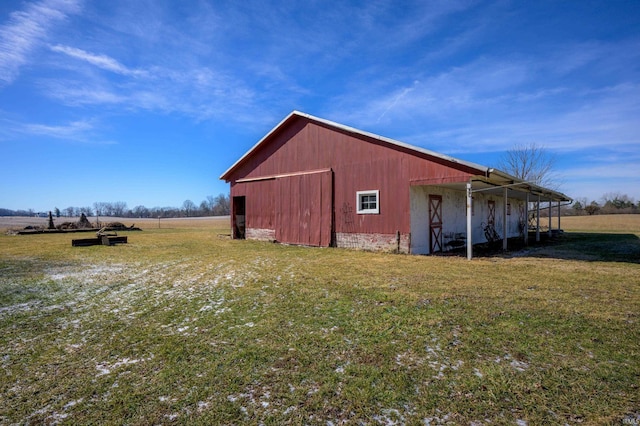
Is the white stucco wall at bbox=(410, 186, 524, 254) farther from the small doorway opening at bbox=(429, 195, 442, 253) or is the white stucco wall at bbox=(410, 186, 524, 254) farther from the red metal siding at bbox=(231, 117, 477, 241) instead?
the red metal siding at bbox=(231, 117, 477, 241)

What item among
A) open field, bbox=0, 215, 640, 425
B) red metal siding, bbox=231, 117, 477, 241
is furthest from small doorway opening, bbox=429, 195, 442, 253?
open field, bbox=0, 215, 640, 425

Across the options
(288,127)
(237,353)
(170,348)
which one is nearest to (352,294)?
(237,353)

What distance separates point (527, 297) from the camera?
20.3 ft

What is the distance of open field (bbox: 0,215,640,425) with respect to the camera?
2820mm

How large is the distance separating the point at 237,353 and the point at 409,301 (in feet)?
10.7

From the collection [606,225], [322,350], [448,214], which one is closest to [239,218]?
[448,214]

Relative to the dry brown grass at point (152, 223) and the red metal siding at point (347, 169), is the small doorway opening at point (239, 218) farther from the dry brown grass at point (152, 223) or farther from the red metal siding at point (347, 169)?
the dry brown grass at point (152, 223)

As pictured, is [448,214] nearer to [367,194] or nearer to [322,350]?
[367,194]

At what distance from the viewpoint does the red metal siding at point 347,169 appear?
12188mm

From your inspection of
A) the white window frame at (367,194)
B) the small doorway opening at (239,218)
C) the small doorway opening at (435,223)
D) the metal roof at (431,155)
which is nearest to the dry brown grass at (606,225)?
the metal roof at (431,155)

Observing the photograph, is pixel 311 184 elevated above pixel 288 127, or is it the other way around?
pixel 288 127

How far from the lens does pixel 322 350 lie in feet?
13.0

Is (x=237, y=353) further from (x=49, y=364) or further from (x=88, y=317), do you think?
(x=88, y=317)

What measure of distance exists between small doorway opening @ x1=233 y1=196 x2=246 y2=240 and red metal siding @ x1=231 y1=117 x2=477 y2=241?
1701 millimetres
